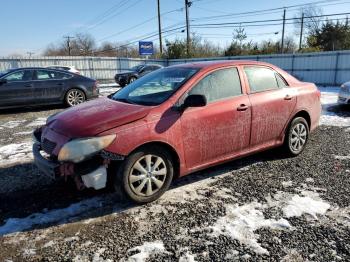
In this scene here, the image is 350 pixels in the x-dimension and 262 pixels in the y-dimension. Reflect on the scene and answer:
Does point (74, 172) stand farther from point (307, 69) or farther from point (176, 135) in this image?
point (307, 69)

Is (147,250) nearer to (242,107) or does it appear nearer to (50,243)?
(50,243)

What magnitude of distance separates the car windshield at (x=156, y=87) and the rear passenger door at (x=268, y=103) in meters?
0.98

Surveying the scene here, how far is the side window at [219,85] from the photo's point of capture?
427 cm

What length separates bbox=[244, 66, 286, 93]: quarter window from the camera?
15.8 feet

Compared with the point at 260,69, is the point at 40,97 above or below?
below

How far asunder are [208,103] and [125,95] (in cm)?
122

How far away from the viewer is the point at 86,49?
76250 millimetres

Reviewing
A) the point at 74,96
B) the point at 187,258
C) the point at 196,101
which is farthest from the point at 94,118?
the point at 74,96

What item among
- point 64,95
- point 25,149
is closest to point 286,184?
point 25,149

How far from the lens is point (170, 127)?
3.85 m

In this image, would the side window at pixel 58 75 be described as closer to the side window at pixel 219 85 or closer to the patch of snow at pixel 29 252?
the side window at pixel 219 85

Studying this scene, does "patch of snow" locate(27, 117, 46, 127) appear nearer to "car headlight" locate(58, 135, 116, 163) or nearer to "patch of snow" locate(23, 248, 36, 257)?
"car headlight" locate(58, 135, 116, 163)

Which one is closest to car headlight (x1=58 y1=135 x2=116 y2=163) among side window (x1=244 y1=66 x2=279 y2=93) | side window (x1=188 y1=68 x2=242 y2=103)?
side window (x1=188 y1=68 x2=242 y2=103)

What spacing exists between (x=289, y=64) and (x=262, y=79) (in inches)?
753
